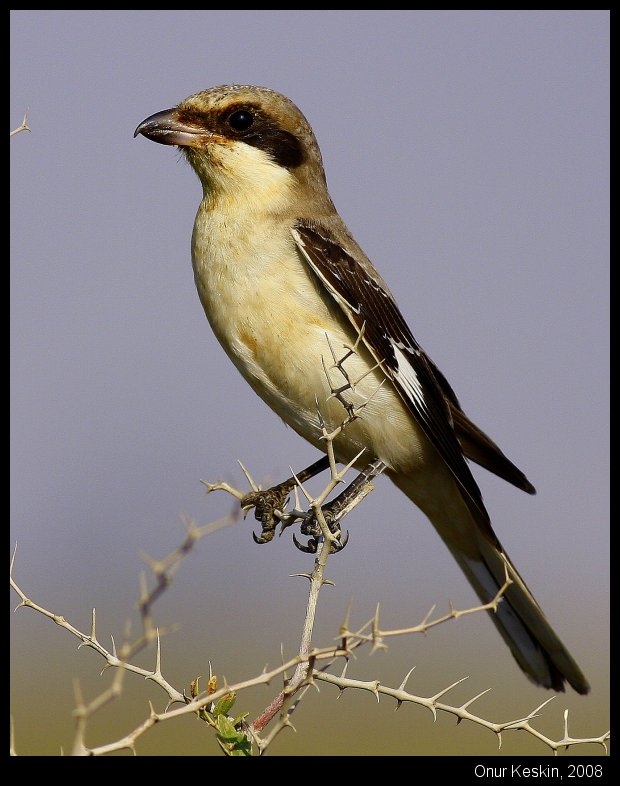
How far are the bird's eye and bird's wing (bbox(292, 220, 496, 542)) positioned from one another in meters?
0.50

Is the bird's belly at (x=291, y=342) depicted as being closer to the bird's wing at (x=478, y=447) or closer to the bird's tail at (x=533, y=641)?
the bird's wing at (x=478, y=447)

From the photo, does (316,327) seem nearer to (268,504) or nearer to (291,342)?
(291,342)

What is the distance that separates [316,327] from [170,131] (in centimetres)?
111

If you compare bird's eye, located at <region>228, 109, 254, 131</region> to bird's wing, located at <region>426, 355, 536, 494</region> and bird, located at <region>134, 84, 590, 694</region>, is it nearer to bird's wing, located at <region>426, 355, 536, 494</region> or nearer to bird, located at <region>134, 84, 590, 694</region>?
bird, located at <region>134, 84, 590, 694</region>

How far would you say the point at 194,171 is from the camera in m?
4.09

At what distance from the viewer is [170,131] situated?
3.97 metres

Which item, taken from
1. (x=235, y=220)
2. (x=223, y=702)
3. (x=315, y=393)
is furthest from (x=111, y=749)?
(x=235, y=220)

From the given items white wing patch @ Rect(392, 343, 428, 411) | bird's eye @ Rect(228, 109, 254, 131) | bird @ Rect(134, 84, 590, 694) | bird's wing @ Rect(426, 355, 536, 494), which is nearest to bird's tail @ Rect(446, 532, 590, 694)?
bird @ Rect(134, 84, 590, 694)

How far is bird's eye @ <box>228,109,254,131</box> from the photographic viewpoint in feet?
13.2

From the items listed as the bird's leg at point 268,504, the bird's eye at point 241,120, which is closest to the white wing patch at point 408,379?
the bird's leg at point 268,504

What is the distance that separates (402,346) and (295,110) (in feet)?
3.90

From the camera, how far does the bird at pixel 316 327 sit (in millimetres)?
3678

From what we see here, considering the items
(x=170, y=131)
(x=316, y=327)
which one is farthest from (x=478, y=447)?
(x=170, y=131)

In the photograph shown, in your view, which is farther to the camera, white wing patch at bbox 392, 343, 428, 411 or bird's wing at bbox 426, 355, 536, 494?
bird's wing at bbox 426, 355, 536, 494
